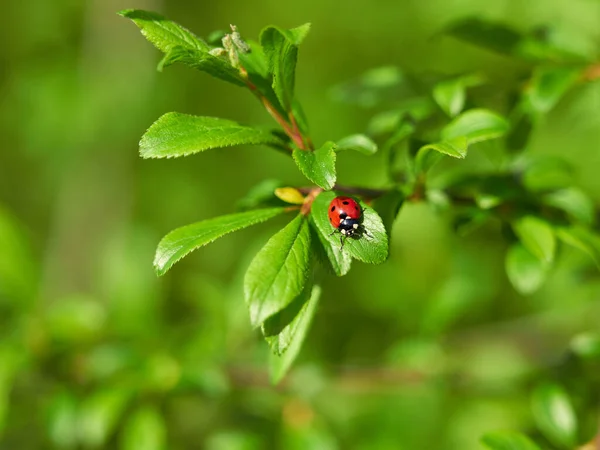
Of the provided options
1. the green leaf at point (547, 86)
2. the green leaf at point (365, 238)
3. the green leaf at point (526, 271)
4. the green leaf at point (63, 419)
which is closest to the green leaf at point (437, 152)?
the green leaf at point (365, 238)

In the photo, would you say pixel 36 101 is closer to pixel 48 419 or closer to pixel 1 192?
pixel 1 192

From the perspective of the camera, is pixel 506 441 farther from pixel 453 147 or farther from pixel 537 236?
pixel 453 147

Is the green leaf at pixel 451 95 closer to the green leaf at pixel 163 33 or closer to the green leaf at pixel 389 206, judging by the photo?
the green leaf at pixel 389 206

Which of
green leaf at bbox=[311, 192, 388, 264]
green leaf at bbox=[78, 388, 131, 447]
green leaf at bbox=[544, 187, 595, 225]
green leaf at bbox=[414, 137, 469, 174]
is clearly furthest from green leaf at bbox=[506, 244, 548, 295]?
green leaf at bbox=[78, 388, 131, 447]

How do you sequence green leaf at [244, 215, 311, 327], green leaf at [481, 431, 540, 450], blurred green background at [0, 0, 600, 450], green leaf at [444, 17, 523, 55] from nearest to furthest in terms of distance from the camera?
green leaf at [244, 215, 311, 327] < green leaf at [481, 431, 540, 450] < green leaf at [444, 17, 523, 55] < blurred green background at [0, 0, 600, 450]

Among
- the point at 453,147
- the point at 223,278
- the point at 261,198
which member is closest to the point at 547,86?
the point at 453,147

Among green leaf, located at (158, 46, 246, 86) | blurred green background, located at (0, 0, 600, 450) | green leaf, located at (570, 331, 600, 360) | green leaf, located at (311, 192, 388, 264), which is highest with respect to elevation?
green leaf, located at (158, 46, 246, 86)

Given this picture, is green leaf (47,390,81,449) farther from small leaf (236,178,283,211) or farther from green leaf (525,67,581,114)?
green leaf (525,67,581,114)

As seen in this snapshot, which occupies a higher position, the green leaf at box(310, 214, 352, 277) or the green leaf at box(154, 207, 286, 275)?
the green leaf at box(154, 207, 286, 275)
